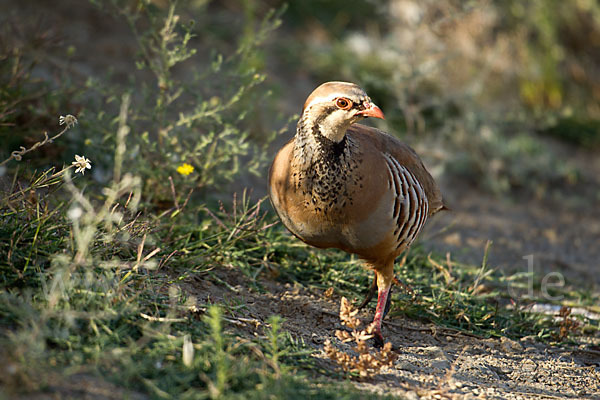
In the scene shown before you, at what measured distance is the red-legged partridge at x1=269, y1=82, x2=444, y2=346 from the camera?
3.06 metres

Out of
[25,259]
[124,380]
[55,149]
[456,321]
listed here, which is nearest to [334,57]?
[55,149]

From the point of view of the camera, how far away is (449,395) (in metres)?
2.78

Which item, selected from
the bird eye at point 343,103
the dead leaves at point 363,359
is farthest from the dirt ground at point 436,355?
the bird eye at point 343,103

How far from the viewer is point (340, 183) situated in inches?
122

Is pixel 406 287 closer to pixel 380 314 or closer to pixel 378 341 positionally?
pixel 380 314

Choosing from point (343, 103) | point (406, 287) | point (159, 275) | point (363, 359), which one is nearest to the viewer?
point (363, 359)

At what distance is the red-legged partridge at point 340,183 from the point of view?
3061 mm

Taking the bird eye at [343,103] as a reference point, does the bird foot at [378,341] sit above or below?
below

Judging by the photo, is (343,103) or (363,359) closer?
(363,359)

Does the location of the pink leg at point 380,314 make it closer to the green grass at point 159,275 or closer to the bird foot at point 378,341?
the bird foot at point 378,341

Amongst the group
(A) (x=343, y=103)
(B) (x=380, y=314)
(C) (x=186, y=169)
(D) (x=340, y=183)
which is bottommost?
(B) (x=380, y=314)

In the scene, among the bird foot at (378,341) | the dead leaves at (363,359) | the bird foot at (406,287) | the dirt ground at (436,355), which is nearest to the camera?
the dead leaves at (363,359)

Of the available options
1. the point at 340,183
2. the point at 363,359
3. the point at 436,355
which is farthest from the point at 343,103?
the point at 436,355

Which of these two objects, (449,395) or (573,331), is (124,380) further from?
(573,331)
